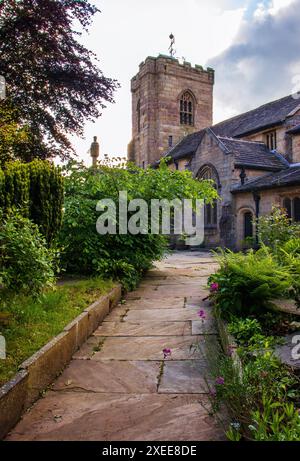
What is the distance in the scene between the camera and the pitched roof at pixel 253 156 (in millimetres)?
20125

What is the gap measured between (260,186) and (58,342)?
16376 millimetres

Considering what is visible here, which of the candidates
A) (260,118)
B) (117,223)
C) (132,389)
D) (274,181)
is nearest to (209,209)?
(274,181)

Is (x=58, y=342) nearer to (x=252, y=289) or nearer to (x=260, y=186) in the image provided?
(x=252, y=289)

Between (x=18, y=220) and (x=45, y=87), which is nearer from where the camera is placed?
(x=18, y=220)

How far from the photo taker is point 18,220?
4391mm

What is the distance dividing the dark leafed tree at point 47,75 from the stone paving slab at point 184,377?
8.02 meters

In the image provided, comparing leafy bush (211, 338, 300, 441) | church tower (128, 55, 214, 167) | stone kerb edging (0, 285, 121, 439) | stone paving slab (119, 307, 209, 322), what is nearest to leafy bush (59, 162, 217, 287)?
stone paving slab (119, 307, 209, 322)

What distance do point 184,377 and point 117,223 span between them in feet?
15.9

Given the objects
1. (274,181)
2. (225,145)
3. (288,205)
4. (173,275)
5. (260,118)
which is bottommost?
(173,275)

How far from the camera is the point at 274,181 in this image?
1770cm

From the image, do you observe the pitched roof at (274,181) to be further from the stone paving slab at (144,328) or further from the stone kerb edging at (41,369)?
the stone kerb edging at (41,369)

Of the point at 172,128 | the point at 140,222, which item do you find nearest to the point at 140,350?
the point at 140,222

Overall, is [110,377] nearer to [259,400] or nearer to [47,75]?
[259,400]

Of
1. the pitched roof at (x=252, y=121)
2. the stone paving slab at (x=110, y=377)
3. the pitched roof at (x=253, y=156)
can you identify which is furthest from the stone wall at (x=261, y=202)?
the stone paving slab at (x=110, y=377)
